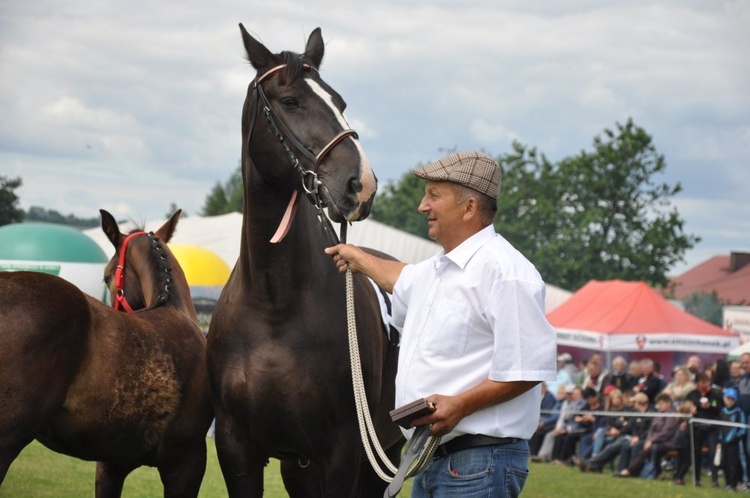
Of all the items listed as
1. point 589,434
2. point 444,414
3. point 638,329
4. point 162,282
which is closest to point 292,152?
point 444,414

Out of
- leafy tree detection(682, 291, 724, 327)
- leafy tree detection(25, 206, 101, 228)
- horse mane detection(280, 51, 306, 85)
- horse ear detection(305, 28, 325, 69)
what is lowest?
horse mane detection(280, 51, 306, 85)

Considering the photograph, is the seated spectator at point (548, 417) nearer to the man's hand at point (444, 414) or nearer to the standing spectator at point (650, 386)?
the standing spectator at point (650, 386)

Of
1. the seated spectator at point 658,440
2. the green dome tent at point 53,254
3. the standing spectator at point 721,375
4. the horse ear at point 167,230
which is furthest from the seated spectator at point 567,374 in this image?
the horse ear at point 167,230

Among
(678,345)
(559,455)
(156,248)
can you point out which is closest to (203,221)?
(678,345)

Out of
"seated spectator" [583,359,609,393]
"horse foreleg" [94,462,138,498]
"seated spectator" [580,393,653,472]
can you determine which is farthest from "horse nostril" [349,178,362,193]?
"seated spectator" [583,359,609,393]

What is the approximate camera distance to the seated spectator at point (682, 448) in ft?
42.0

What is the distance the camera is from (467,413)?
3.28 m

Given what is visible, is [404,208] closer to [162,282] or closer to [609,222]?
[609,222]

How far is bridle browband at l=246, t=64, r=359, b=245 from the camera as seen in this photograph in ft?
13.8

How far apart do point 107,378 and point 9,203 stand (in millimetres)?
45470

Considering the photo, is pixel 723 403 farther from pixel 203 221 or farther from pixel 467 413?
pixel 203 221

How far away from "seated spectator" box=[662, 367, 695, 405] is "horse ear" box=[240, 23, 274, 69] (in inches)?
431

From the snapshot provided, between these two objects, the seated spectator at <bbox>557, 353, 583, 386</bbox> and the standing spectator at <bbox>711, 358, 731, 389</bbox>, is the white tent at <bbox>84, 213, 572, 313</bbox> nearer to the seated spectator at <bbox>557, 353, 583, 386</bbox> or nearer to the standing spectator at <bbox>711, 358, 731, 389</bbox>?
the seated spectator at <bbox>557, 353, 583, 386</bbox>

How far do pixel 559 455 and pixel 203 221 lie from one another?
2188cm
